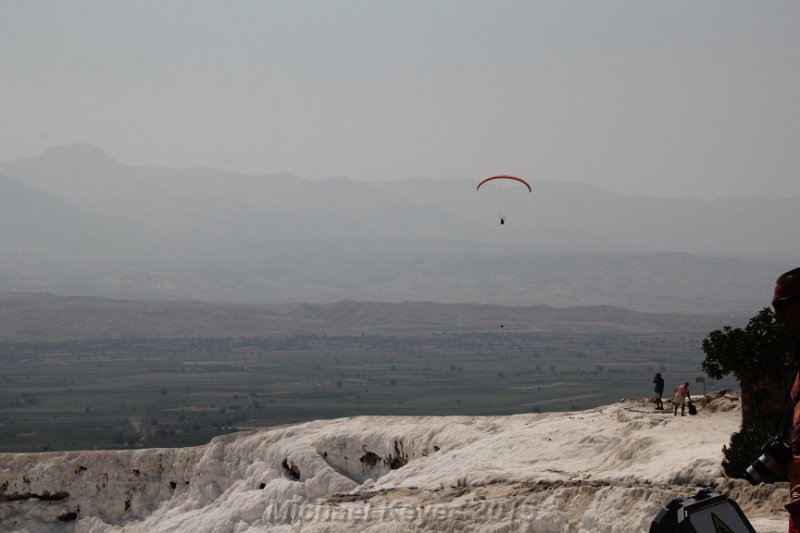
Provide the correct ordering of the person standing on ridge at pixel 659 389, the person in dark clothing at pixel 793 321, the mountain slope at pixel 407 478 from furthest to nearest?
the person standing on ridge at pixel 659 389, the mountain slope at pixel 407 478, the person in dark clothing at pixel 793 321

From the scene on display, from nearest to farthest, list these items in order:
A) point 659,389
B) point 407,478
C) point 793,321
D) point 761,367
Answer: point 793,321, point 761,367, point 407,478, point 659,389

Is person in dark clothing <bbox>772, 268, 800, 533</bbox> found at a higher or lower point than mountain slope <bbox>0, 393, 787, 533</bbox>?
higher

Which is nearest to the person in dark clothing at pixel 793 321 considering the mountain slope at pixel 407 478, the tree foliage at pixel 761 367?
the mountain slope at pixel 407 478

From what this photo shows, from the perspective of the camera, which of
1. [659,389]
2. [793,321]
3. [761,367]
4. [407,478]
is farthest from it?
[659,389]

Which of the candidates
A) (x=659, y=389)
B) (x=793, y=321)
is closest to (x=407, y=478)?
(x=659, y=389)

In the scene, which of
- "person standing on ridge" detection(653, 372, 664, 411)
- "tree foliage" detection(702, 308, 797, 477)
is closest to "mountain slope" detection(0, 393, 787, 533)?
"person standing on ridge" detection(653, 372, 664, 411)

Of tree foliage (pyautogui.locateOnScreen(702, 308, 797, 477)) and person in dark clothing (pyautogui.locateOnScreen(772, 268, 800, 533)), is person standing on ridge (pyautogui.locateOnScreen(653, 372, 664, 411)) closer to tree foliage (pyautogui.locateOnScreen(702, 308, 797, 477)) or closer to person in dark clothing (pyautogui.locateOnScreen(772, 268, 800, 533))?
tree foliage (pyautogui.locateOnScreen(702, 308, 797, 477))

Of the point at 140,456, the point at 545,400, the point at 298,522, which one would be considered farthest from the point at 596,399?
the point at 298,522

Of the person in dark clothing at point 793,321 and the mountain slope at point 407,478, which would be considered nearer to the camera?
the person in dark clothing at point 793,321

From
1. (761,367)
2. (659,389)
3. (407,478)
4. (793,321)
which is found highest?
(793,321)

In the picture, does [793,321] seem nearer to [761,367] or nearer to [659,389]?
[761,367]

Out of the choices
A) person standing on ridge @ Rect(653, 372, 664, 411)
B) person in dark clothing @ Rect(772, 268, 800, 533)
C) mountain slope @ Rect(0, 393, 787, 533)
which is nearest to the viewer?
person in dark clothing @ Rect(772, 268, 800, 533)

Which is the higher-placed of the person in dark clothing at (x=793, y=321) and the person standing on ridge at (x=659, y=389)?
the person in dark clothing at (x=793, y=321)

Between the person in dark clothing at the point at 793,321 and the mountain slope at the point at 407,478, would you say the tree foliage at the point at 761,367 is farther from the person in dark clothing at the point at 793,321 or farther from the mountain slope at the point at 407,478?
the person in dark clothing at the point at 793,321
